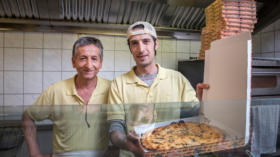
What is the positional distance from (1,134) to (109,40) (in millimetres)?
1871

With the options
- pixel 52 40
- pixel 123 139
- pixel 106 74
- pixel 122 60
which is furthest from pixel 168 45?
pixel 123 139

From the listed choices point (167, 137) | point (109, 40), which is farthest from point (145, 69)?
point (109, 40)

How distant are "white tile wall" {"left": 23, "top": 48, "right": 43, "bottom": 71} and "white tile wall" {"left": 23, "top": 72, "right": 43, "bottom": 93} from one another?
0.19 ft

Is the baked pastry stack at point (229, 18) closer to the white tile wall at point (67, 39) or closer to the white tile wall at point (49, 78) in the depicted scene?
the white tile wall at point (67, 39)

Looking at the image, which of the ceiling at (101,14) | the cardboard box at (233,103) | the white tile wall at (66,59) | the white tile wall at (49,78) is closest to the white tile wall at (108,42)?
the ceiling at (101,14)

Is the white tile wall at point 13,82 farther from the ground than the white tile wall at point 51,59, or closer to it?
closer to it

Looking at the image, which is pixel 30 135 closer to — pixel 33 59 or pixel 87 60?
pixel 87 60

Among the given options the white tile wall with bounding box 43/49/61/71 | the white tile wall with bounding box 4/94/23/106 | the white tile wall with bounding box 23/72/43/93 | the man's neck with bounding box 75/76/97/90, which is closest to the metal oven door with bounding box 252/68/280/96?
the man's neck with bounding box 75/76/97/90

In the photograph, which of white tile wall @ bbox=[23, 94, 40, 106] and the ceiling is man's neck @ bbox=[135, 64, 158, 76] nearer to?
the ceiling

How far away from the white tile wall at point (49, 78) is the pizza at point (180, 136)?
1.93m

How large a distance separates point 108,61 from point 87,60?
148 cm

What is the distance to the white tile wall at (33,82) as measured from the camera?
85.4 inches

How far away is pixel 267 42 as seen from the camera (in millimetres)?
2197

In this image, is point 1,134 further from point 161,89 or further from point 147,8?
point 147,8
